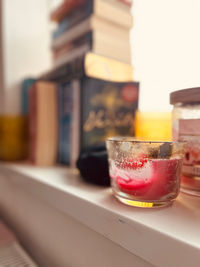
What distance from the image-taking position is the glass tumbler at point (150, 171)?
27 cm

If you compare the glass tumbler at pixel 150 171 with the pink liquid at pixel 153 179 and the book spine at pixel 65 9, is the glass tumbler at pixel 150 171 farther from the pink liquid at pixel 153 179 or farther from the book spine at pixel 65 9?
the book spine at pixel 65 9

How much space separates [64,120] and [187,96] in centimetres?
35

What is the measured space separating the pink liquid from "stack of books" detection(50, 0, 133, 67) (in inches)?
15.0

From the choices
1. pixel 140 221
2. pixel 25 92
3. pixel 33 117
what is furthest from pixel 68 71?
pixel 140 221

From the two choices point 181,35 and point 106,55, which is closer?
point 181,35

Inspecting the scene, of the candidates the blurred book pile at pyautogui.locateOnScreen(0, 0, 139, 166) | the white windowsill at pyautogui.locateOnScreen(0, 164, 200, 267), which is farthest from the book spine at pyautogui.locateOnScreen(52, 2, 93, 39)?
the white windowsill at pyautogui.locateOnScreen(0, 164, 200, 267)

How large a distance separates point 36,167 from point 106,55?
353 mm

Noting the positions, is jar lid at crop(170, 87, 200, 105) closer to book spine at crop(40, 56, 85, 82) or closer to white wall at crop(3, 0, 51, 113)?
book spine at crop(40, 56, 85, 82)

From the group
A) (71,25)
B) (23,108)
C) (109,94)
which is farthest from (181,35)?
(23,108)

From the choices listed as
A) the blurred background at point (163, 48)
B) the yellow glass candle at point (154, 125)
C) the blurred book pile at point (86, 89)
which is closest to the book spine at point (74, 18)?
the blurred book pile at point (86, 89)

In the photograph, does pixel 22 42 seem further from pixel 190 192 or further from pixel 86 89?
pixel 190 192

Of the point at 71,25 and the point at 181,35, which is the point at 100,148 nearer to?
the point at 181,35

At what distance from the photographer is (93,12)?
22.5 inches

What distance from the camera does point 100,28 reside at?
0.59m
